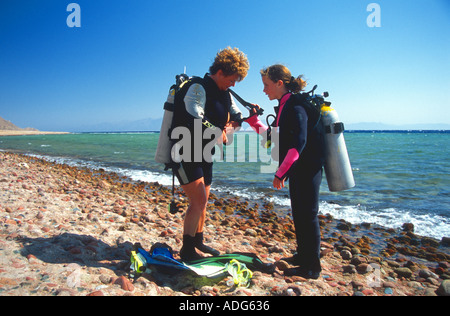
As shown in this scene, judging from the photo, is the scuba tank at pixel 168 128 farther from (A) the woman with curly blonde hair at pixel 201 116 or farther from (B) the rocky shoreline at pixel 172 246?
(B) the rocky shoreline at pixel 172 246

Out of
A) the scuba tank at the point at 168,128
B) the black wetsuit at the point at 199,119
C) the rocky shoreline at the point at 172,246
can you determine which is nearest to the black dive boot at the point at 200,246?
the rocky shoreline at the point at 172,246

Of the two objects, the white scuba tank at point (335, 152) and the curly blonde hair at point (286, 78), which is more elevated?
the curly blonde hair at point (286, 78)

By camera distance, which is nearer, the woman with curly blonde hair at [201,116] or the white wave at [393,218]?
the woman with curly blonde hair at [201,116]

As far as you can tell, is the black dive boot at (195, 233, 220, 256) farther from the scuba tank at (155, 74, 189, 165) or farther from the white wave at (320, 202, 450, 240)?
the white wave at (320, 202, 450, 240)

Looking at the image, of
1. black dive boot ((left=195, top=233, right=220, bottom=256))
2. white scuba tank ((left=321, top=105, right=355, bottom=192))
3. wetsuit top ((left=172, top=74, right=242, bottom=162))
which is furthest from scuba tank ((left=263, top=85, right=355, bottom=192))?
black dive boot ((left=195, top=233, right=220, bottom=256))

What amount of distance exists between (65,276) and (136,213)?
3.28 meters

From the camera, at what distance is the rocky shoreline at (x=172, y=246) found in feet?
9.32

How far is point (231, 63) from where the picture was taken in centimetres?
334

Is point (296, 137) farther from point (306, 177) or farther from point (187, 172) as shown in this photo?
point (187, 172)

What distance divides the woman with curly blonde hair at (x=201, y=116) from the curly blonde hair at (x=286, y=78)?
0.38m

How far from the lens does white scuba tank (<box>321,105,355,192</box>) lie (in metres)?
3.45

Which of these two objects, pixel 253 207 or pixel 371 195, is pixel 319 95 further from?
pixel 371 195

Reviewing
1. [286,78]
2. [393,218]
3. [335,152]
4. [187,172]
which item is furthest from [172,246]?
[393,218]

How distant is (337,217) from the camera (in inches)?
290
